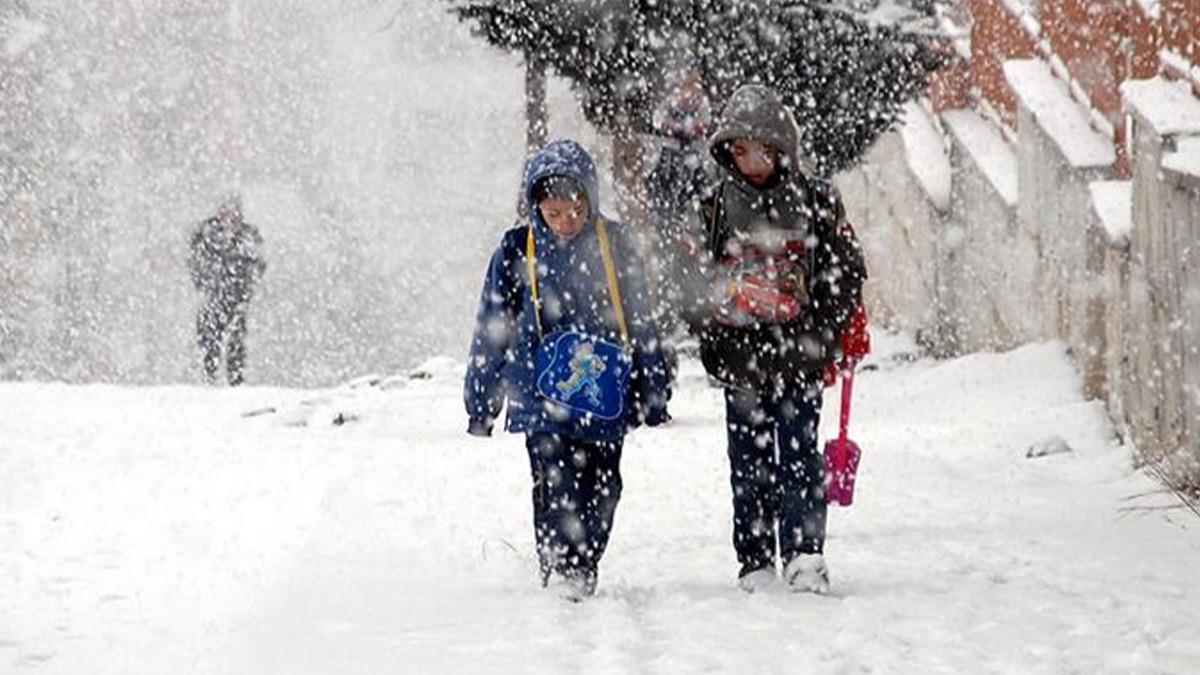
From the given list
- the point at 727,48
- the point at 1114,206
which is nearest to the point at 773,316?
the point at 1114,206

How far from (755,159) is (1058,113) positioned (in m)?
5.65

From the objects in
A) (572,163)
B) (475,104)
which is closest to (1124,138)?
(572,163)

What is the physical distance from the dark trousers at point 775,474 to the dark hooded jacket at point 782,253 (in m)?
0.09

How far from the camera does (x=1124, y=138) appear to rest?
1025 centimetres

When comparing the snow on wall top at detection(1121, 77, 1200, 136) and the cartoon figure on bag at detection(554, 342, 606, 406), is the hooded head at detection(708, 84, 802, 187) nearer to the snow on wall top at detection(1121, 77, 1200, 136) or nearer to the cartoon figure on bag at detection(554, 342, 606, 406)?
the cartoon figure on bag at detection(554, 342, 606, 406)

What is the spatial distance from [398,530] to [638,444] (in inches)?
118

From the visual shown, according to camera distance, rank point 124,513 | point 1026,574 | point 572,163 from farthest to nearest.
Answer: point 124,513
point 1026,574
point 572,163

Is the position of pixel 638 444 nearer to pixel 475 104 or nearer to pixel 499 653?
pixel 499 653

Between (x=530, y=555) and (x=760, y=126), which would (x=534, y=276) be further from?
(x=530, y=555)

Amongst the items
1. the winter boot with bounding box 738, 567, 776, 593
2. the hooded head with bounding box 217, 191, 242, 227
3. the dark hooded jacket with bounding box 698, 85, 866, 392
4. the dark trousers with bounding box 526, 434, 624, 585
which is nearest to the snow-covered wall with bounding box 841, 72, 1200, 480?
the dark hooded jacket with bounding box 698, 85, 866, 392

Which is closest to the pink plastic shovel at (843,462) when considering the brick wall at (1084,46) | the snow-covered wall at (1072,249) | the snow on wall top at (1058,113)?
the snow-covered wall at (1072,249)

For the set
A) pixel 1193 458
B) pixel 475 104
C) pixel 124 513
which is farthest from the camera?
pixel 475 104

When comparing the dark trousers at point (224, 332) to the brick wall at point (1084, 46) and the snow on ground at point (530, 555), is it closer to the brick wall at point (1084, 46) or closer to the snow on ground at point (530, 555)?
the snow on ground at point (530, 555)

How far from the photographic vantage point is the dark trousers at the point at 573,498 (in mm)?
5801
